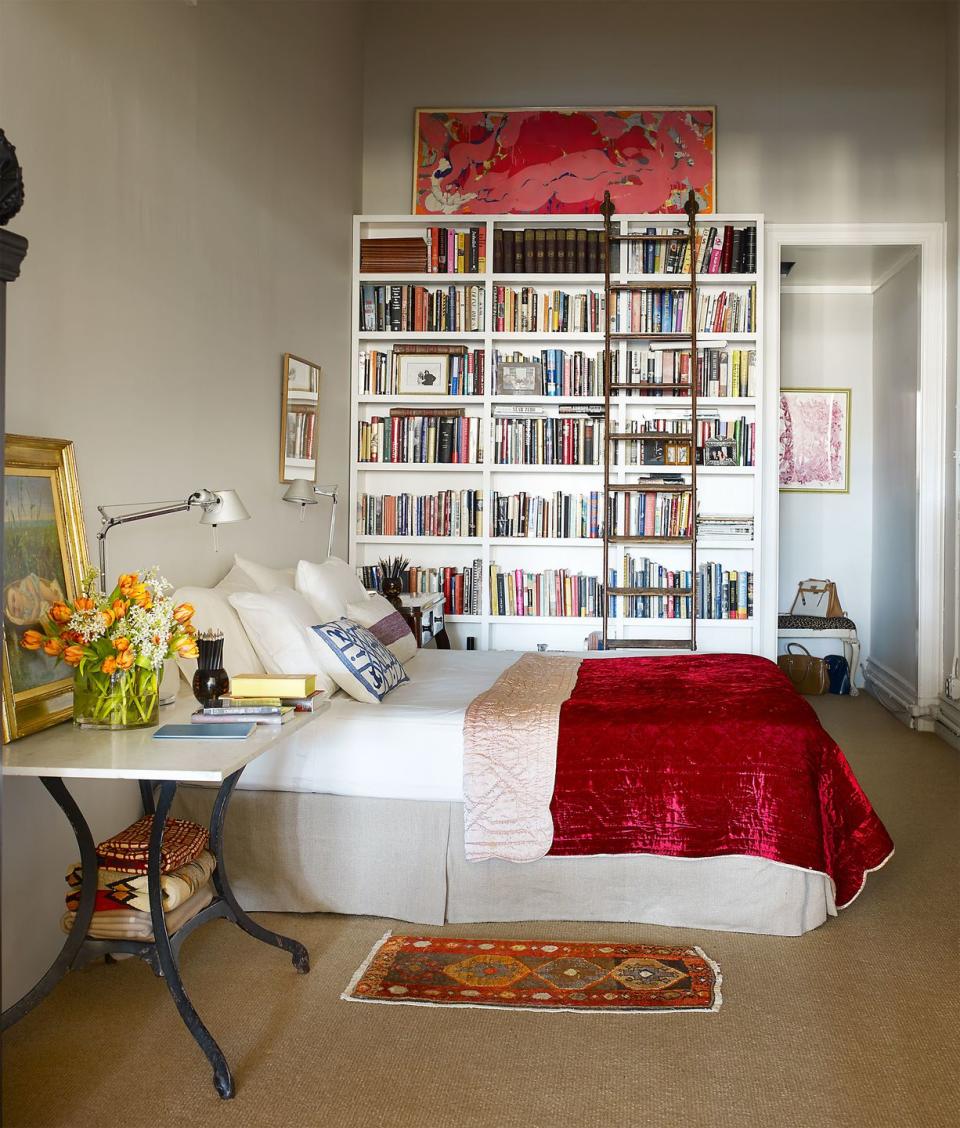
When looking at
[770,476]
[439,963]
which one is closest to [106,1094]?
[439,963]

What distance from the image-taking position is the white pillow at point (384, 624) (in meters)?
4.10

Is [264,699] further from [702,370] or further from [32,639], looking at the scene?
[702,370]

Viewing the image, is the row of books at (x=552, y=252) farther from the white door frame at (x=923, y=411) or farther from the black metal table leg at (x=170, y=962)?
the black metal table leg at (x=170, y=962)

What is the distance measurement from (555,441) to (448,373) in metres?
0.70

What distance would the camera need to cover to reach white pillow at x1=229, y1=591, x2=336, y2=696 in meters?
3.42

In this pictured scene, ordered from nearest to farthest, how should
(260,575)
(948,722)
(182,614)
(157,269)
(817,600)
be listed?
1. (182,614)
2. (157,269)
3. (260,575)
4. (948,722)
5. (817,600)

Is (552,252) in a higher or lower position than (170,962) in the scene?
higher

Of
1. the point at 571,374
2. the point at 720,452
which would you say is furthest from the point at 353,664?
the point at 720,452

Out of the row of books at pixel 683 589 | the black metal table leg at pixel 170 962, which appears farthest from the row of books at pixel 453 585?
the black metal table leg at pixel 170 962

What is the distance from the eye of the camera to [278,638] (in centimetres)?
343

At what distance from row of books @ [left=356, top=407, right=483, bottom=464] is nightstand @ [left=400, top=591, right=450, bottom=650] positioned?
75 centimetres

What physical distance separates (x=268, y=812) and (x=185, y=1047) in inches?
33.6

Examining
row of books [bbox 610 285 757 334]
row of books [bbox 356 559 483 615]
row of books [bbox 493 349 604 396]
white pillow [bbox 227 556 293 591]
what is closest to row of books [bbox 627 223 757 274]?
row of books [bbox 610 285 757 334]

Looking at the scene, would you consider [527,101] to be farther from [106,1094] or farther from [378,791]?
[106,1094]
